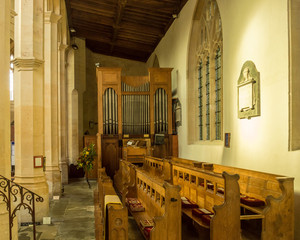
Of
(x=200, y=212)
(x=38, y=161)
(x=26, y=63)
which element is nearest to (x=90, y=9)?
(x=26, y=63)

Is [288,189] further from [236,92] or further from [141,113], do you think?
[141,113]

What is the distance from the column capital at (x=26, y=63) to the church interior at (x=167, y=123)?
3 centimetres

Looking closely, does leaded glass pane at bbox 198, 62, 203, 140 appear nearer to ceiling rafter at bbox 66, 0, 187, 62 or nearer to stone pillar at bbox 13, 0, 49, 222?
ceiling rafter at bbox 66, 0, 187, 62

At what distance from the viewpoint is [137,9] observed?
11531 mm

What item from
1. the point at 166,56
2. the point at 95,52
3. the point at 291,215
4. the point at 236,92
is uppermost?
the point at 95,52

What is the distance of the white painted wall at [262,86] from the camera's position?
516 cm

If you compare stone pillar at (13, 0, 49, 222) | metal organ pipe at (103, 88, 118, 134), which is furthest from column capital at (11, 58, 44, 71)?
metal organ pipe at (103, 88, 118, 134)

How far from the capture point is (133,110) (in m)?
10.9

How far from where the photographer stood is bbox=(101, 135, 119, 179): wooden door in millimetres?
10500

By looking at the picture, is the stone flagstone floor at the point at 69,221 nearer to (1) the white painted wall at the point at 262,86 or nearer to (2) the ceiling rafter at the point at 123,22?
(1) the white painted wall at the point at 262,86

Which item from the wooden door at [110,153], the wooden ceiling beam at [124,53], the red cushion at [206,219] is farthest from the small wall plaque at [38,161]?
the wooden ceiling beam at [124,53]

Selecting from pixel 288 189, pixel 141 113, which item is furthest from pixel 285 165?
pixel 141 113

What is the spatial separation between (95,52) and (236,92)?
12099mm

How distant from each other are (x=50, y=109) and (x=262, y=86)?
16.8 feet
